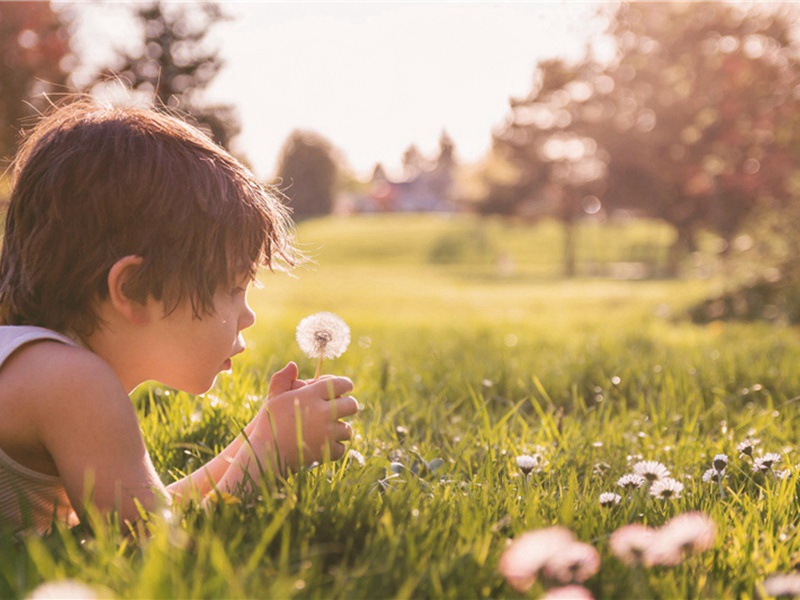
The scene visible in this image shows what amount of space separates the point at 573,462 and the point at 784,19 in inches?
709

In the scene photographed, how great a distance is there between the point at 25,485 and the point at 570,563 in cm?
129

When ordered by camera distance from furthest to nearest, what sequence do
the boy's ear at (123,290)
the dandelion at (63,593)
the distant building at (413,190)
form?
the distant building at (413,190) → the boy's ear at (123,290) → the dandelion at (63,593)

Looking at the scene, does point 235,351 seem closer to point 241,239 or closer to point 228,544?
point 241,239

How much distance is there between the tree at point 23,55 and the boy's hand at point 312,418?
20.5 m

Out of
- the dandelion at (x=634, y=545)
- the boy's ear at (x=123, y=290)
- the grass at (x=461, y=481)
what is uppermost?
the boy's ear at (x=123, y=290)

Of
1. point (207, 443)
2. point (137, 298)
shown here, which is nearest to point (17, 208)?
point (137, 298)

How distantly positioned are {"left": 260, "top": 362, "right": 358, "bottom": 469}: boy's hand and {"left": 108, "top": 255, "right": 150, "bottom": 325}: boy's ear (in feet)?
1.19

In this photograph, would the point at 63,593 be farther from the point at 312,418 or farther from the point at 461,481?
the point at 461,481

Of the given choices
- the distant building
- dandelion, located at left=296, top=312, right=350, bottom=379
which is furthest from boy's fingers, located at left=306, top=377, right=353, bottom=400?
the distant building

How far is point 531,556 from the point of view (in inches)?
45.9

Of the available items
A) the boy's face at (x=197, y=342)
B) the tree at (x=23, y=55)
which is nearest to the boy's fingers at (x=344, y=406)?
the boy's face at (x=197, y=342)

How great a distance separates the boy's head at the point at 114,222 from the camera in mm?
1821

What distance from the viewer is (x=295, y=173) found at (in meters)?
68.5

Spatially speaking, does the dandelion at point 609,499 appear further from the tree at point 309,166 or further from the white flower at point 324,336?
the tree at point 309,166
